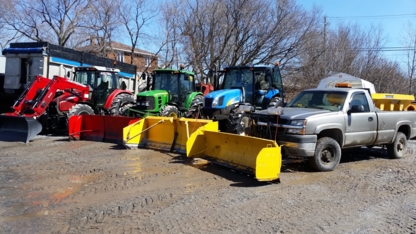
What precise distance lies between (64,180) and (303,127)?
191 inches

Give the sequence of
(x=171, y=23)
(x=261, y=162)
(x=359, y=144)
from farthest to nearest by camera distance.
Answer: (x=171, y=23), (x=359, y=144), (x=261, y=162)

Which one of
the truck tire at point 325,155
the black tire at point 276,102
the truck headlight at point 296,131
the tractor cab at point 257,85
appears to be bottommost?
the truck tire at point 325,155

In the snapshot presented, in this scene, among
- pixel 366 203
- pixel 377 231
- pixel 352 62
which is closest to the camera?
pixel 377 231

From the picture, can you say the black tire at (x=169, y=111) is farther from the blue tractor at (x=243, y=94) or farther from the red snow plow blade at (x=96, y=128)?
the red snow plow blade at (x=96, y=128)

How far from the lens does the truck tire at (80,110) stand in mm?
13880

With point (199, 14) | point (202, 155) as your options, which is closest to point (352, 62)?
point (199, 14)

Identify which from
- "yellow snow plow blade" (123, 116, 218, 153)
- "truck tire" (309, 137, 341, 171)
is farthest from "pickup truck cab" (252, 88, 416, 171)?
"yellow snow plow blade" (123, 116, 218, 153)

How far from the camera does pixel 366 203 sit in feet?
20.7

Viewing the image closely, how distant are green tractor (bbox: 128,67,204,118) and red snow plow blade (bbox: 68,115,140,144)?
180 cm

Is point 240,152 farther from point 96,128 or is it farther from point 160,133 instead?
point 96,128

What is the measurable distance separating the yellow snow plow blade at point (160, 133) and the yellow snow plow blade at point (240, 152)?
3.36 ft

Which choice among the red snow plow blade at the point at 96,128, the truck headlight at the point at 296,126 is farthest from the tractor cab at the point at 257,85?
the truck headlight at the point at 296,126

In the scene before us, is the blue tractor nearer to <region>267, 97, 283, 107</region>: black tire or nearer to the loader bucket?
<region>267, 97, 283, 107</region>: black tire

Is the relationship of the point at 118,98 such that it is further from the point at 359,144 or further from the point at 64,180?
the point at 359,144
